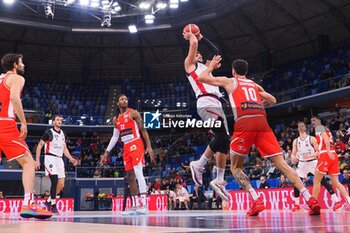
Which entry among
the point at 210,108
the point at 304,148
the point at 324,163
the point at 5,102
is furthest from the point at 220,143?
the point at 304,148

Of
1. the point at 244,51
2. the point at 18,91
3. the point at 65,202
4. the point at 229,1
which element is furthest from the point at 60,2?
the point at 18,91

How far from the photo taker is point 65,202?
58.4 feet

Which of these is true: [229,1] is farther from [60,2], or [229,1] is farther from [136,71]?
[136,71]

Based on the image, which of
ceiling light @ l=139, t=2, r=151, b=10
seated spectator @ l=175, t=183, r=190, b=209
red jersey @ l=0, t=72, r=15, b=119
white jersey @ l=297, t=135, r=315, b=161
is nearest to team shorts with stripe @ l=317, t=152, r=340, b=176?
white jersey @ l=297, t=135, r=315, b=161

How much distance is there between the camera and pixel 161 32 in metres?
30.5

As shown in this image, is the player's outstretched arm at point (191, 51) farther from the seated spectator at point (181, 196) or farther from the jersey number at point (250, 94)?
the seated spectator at point (181, 196)

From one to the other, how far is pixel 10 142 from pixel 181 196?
13.5 metres

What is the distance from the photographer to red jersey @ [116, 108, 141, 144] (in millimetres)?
8531

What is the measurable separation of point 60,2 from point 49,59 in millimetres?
11390

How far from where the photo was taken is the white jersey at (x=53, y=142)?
983 centimetres

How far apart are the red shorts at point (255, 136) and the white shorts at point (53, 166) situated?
16.8 feet

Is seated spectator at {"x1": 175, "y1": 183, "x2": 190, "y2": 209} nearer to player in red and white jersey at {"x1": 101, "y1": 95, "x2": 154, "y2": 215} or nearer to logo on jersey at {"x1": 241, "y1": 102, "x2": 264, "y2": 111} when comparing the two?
player in red and white jersey at {"x1": 101, "y1": 95, "x2": 154, "y2": 215}

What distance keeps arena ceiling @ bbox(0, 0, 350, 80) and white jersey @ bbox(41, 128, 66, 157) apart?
15.1 m

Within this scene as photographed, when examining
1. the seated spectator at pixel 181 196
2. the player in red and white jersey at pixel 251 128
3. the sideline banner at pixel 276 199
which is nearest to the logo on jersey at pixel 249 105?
the player in red and white jersey at pixel 251 128
